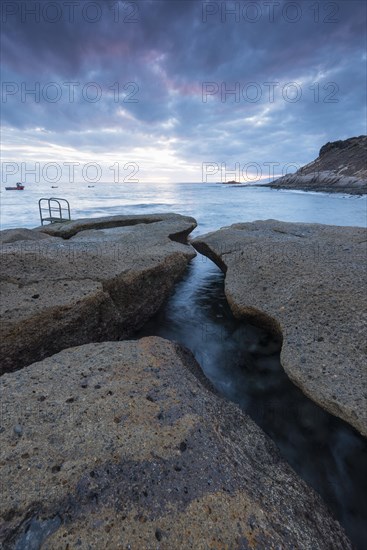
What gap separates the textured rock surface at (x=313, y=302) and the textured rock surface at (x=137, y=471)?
621 millimetres

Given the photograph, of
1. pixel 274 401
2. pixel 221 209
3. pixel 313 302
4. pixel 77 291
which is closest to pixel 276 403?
pixel 274 401

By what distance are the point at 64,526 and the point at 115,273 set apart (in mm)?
2818

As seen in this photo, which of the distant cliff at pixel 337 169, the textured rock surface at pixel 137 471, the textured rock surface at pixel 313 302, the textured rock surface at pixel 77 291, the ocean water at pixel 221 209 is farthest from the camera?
the distant cliff at pixel 337 169

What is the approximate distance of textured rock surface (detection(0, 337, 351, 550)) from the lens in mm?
1359

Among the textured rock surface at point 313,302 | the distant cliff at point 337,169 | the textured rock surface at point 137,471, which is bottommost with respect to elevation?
the textured rock surface at point 137,471

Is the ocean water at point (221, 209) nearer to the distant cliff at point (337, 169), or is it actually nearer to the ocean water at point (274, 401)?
the ocean water at point (274, 401)

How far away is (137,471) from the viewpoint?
5.22 ft

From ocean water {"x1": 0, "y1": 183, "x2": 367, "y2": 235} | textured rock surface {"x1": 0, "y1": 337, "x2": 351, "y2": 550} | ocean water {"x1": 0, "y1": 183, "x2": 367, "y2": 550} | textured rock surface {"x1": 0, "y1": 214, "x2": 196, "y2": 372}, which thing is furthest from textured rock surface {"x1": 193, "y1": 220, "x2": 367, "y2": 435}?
ocean water {"x1": 0, "y1": 183, "x2": 367, "y2": 235}

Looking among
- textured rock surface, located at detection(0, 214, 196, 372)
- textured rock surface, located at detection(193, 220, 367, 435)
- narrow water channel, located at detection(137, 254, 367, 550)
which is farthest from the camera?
textured rock surface, located at detection(0, 214, 196, 372)

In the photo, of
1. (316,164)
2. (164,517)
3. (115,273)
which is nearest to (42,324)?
(115,273)

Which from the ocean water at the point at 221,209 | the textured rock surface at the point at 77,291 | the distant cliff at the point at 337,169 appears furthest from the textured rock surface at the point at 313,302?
the distant cliff at the point at 337,169

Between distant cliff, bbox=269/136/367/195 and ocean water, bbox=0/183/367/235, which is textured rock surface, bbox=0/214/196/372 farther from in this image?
distant cliff, bbox=269/136/367/195

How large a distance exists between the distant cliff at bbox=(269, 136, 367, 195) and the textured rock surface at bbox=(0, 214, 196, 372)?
160ft

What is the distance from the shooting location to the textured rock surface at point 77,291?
3.00 metres
